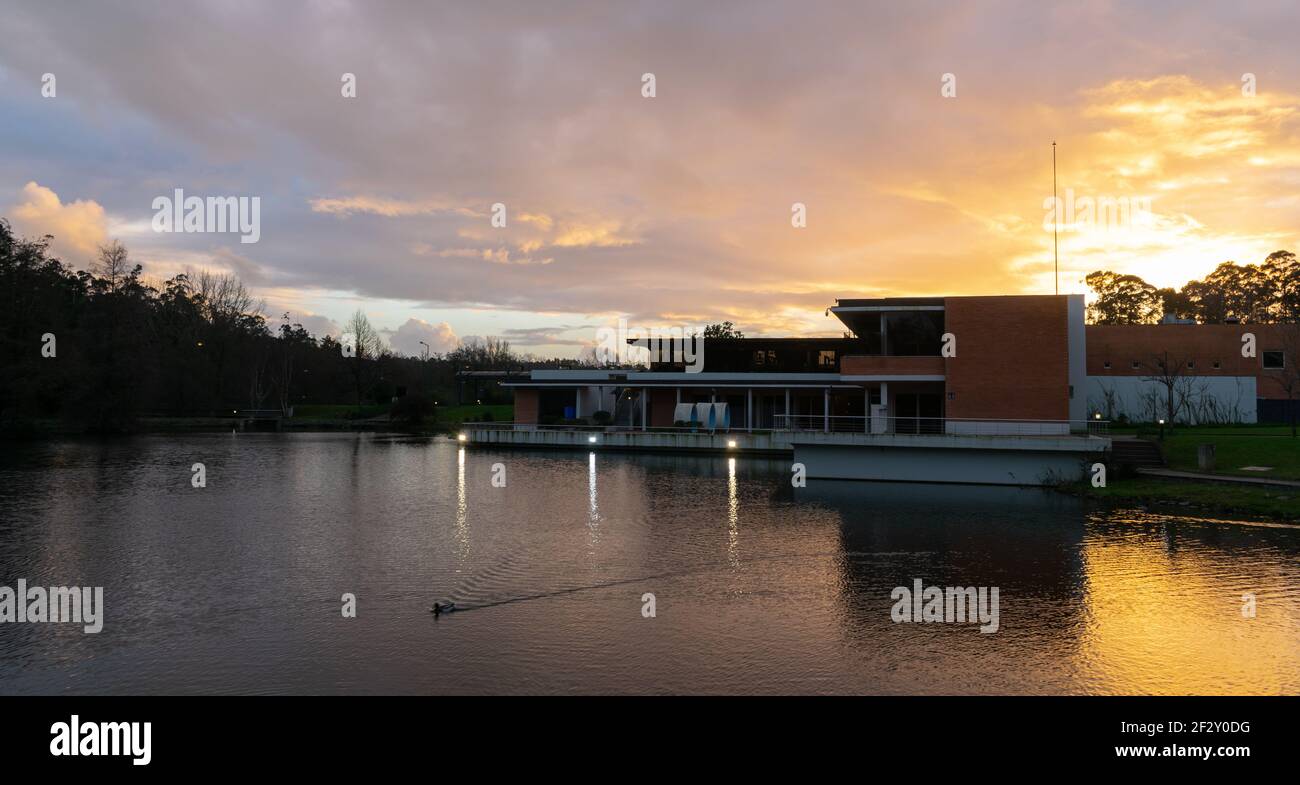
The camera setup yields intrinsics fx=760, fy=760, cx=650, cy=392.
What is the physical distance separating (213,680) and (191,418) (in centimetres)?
8280

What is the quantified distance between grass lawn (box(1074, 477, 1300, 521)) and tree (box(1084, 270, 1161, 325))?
2256 inches

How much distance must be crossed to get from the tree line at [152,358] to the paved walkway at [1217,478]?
68158 mm

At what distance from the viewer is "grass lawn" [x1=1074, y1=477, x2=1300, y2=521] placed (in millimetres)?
23750

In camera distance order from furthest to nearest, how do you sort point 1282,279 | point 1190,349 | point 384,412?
point 384,412 → point 1282,279 → point 1190,349

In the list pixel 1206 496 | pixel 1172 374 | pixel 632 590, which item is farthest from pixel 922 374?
pixel 632 590

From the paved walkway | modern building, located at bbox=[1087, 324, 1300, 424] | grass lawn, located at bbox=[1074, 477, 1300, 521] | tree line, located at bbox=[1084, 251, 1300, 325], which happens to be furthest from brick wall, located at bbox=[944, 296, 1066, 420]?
tree line, located at bbox=[1084, 251, 1300, 325]

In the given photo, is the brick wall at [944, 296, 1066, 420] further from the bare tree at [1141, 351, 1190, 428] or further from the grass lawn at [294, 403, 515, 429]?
the grass lawn at [294, 403, 515, 429]

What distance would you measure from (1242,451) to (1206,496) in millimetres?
8079

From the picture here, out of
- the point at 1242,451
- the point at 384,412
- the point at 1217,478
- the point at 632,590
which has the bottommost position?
the point at 632,590

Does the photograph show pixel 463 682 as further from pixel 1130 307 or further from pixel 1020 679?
pixel 1130 307

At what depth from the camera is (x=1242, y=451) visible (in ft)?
104

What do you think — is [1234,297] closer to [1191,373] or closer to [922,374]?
[1191,373]
